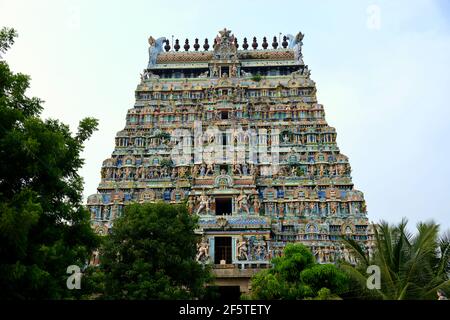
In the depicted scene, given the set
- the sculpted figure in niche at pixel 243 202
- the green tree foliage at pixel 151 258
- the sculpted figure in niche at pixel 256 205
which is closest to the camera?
the green tree foliage at pixel 151 258

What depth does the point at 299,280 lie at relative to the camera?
21578 millimetres

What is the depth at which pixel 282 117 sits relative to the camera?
144 ft

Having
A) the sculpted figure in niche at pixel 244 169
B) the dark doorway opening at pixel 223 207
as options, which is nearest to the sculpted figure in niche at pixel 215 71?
the sculpted figure in niche at pixel 244 169

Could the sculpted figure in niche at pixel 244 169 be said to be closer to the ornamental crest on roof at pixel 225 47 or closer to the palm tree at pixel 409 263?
the ornamental crest on roof at pixel 225 47

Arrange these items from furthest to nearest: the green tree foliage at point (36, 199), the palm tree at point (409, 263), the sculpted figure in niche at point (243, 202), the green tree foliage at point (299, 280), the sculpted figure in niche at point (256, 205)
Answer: the sculpted figure in niche at point (256, 205) → the sculpted figure in niche at point (243, 202) → the green tree foliage at point (299, 280) → the palm tree at point (409, 263) → the green tree foliage at point (36, 199)

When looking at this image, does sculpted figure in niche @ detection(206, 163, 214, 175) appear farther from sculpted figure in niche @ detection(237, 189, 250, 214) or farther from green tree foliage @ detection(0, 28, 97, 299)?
green tree foliage @ detection(0, 28, 97, 299)

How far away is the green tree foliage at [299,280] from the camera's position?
20203 millimetres

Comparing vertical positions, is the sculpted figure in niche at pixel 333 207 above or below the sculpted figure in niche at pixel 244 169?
below

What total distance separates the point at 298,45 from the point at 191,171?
19265 mm

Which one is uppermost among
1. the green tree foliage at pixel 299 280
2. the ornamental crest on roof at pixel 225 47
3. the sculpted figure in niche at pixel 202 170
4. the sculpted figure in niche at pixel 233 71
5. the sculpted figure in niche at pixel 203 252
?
the ornamental crest on roof at pixel 225 47

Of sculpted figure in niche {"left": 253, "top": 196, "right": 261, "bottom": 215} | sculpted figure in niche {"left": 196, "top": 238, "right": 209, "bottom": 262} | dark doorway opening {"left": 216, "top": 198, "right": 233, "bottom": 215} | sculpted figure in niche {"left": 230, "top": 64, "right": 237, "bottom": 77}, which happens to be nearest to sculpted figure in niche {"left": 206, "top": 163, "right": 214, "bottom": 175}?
dark doorway opening {"left": 216, "top": 198, "right": 233, "bottom": 215}

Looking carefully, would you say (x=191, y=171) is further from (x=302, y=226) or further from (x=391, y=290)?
(x=391, y=290)

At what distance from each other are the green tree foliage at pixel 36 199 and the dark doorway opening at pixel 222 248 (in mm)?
19058
